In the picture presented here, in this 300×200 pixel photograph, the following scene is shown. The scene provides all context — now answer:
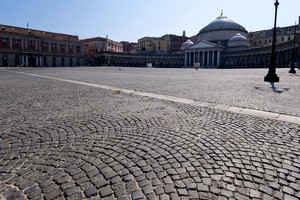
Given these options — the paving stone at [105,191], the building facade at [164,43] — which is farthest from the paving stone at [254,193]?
the building facade at [164,43]

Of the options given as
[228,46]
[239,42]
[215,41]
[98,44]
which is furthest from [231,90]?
[98,44]

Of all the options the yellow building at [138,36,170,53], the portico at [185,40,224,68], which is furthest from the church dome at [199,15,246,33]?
the yellow building at [138,36,170,53]

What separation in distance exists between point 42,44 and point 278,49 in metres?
80.1

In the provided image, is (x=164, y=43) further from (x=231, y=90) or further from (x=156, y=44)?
(x=231, y=90)

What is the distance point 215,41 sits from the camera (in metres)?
105

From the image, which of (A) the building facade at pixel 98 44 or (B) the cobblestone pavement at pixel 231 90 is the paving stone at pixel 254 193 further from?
(A) the building facade at pixel 98 44

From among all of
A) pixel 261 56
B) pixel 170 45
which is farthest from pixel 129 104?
pixel 170 45

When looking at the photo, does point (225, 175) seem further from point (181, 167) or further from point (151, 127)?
point (151, 127)

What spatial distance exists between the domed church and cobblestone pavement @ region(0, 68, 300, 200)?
3653 inches

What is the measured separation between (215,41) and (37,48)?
76.4 metres

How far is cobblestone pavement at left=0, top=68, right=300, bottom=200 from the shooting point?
2.69 m

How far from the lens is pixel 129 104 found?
7.96 metres

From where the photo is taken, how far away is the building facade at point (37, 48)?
75188mm

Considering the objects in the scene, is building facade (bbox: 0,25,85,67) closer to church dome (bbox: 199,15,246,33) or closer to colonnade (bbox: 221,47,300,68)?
church dome (bbox: 199,15,246,33)
